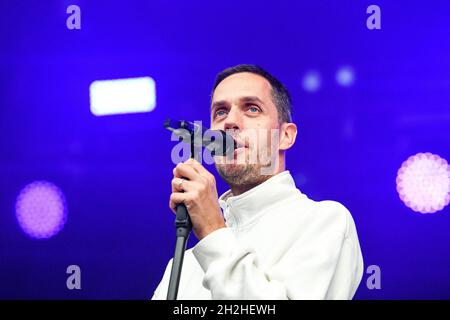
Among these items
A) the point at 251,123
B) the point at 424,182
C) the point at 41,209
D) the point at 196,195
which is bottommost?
the point at 41,209

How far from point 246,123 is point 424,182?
85cm

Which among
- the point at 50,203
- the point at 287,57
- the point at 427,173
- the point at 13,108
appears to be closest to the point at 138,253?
the point at 50,203

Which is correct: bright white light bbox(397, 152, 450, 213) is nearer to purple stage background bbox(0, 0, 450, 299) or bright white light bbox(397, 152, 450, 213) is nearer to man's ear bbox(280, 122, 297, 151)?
purple stage background bbox(0, 0, 450, 299)

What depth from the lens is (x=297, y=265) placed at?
4.39 ft

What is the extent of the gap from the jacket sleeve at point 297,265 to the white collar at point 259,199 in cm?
17

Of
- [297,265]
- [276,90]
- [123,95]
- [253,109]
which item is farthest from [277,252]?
[123,95]

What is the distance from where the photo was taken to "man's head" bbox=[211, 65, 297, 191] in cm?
162

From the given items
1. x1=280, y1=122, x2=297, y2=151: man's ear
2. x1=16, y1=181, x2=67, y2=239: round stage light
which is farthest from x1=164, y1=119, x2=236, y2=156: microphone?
x1=16, y1=181, x2=67, y2=239: round stage light

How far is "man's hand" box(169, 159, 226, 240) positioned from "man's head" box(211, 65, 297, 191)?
14.1 inches

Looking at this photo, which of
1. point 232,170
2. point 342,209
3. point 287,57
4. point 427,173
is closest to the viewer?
point 342,209

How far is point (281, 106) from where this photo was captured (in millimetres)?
1814

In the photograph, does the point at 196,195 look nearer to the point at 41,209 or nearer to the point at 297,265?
the point at 297,265
